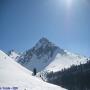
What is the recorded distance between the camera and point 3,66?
79.2 m

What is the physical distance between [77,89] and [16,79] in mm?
134449

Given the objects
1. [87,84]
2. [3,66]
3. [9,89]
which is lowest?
[9,89]

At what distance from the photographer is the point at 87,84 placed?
192875mm

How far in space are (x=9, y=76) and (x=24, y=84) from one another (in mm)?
6137

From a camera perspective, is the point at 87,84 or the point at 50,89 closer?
the point at 50,89

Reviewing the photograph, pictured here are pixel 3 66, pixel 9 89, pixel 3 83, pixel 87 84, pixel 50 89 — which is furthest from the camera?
pixel 87 84

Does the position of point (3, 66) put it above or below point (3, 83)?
above

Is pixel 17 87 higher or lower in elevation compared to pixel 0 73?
lower

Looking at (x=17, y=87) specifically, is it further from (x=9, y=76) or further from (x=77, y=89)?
(x=77, y=89)

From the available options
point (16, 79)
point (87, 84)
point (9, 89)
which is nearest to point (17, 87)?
point (9, 89)

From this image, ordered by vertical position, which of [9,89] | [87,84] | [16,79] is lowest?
[9,89]

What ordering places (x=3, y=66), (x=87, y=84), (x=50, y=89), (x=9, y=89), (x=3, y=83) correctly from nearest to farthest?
(x=9, y=89) < (x=3, y=83) < (x=50, y=89) < (x=3, y=66) < (x=87, y=84)

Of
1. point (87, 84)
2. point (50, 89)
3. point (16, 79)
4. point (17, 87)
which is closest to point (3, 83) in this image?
point (17, 87)

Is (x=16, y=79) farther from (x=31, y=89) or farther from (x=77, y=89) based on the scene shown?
(x=77, y=89)
